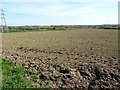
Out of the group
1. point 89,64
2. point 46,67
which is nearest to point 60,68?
point 46,67

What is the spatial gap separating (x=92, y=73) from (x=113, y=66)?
1498 millimetres

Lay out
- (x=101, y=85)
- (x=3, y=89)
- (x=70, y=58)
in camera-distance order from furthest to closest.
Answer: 1. (x=70, y=58)
2. (x=101, y=85)
3. (x=3, y=89)

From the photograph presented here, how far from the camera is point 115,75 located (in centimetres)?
1116

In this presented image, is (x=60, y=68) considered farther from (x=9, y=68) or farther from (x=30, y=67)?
(x=9, y=68)

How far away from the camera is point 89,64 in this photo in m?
12.5

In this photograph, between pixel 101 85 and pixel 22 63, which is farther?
pixel 22 63

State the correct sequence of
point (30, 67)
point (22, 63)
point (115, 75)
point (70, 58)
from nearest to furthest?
point (115, 75), point (30, 67), point (22, 63), point (70, 58)

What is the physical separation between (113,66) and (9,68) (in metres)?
4.43

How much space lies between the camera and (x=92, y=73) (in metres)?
11.4

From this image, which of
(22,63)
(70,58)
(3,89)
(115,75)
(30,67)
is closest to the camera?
(3,89)

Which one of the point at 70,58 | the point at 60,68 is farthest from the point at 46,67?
the point at 70,58

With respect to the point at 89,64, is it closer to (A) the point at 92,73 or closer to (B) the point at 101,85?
(A) the point at 92,73

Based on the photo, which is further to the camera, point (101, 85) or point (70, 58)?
point (70, 58)

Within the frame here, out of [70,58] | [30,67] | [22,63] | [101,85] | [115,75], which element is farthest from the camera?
[70,58]
